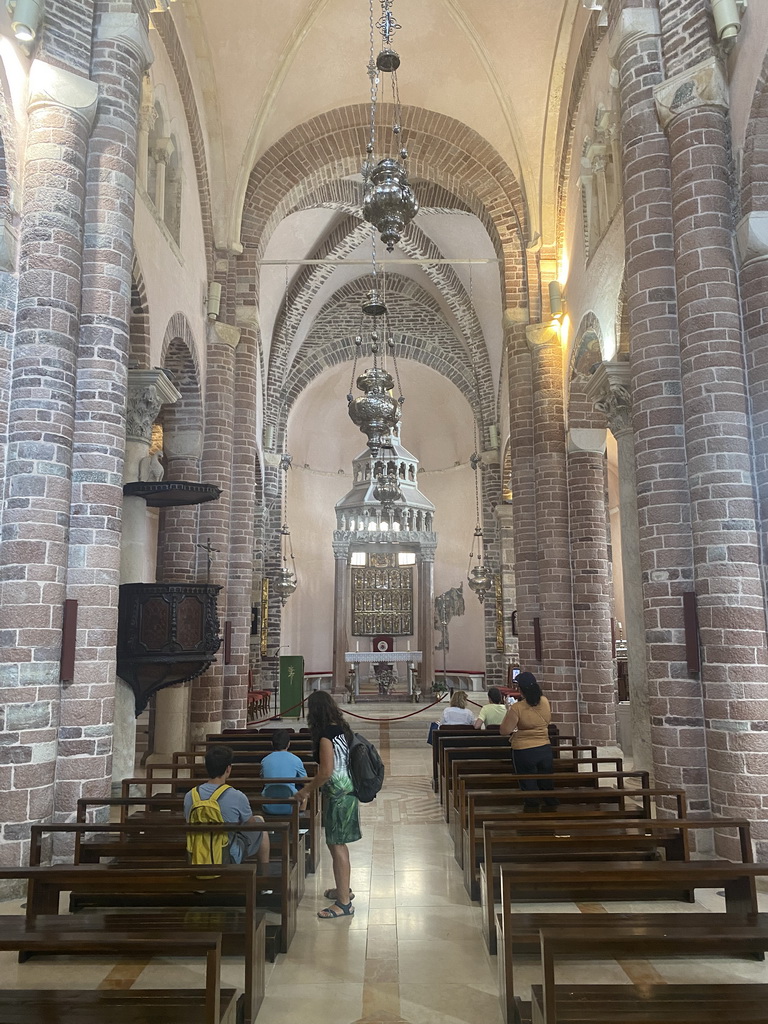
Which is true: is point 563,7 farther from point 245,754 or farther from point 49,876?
point 49,876

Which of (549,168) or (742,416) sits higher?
(549,168)

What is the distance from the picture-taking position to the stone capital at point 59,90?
23.2 feet

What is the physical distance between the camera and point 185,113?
1240cm

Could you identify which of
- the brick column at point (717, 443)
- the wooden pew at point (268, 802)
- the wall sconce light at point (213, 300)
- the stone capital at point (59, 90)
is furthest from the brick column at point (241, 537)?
the brick column at point (717, 443)

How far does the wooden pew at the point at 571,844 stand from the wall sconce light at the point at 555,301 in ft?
32.2

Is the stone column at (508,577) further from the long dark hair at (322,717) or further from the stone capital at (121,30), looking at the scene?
the long dark hair at (322,717)

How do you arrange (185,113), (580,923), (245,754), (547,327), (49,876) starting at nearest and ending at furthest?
(580,923)
(49,876)
(245,754)
(185,113)
(547,327)

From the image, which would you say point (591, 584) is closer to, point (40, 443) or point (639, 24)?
point (639, 24)

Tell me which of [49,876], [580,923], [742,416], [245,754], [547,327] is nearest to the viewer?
[580,923]

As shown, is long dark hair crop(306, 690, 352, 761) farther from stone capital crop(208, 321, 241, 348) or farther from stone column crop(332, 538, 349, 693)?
stone column crop(332, 538, 349, 693)

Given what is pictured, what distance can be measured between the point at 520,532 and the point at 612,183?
19.7 feet

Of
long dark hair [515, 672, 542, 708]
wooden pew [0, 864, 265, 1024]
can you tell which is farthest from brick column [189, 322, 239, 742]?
wooden pew [0, 864, 265, 1024]

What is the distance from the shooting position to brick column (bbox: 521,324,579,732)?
13.0 metres

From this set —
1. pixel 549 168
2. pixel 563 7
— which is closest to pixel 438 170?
pixel 549 168
